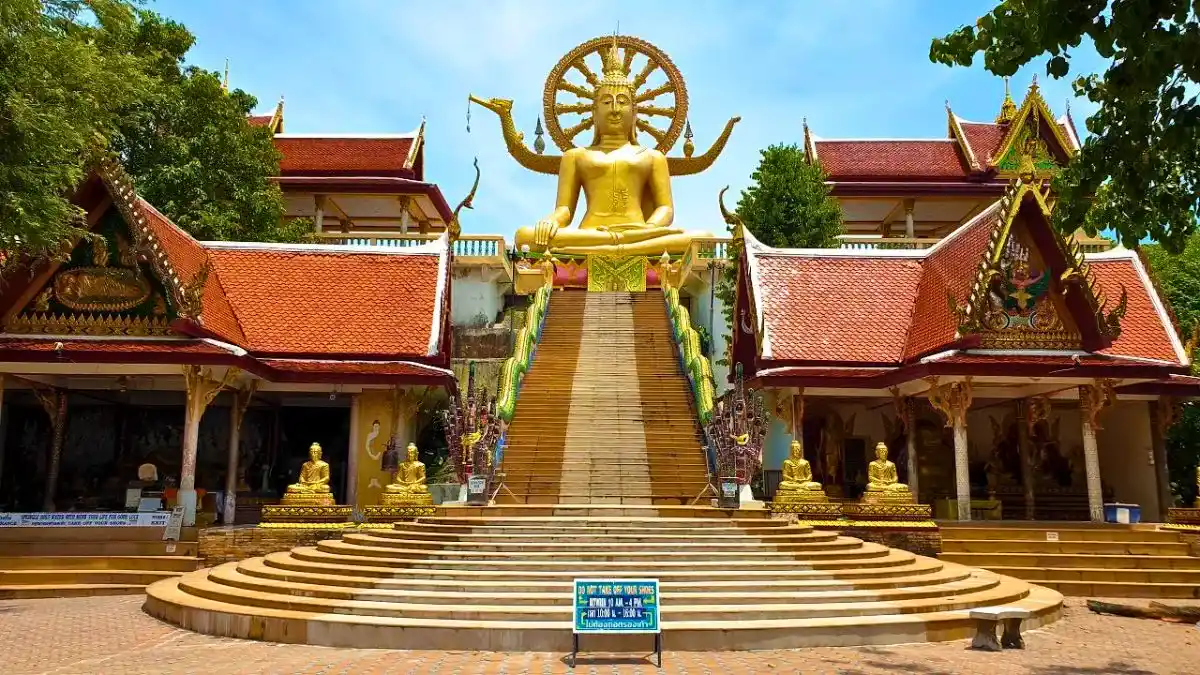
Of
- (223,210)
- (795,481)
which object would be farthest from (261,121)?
(795,481)

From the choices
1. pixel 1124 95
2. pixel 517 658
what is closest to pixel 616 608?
pixel 517 658

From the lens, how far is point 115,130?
1689 centimetres

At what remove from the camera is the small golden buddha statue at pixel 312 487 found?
1543 cm

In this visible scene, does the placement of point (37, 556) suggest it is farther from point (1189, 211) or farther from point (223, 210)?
point (1189, 211)

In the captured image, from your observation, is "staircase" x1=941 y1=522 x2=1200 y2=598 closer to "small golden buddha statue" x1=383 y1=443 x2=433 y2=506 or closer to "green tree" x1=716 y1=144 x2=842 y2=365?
"small golden buddha statue" x1=383 y1=443 x2=433 y2=506

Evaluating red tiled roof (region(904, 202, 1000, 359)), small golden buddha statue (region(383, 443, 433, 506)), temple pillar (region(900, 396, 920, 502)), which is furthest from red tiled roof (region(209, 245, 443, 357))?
red tiled roof (region(904, 202, 1000, 359))

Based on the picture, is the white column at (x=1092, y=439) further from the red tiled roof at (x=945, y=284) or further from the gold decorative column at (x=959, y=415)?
the red tiled roof at (x=945, y=284)

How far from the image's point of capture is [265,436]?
20.0m

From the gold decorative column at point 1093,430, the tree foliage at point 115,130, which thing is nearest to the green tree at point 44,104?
the tree foliage at point 115,130

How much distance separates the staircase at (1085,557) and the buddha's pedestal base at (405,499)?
8118 millimetres

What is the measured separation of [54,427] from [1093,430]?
59.9 ft

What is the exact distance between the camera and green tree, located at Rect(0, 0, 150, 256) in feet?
A: 35.8

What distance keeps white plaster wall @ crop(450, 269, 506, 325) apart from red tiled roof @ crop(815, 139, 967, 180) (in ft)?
45.0

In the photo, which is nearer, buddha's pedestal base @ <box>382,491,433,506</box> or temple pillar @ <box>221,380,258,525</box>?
buddha's pedestal base @ <box>382,491,433,506</box>
